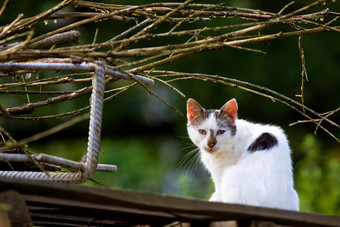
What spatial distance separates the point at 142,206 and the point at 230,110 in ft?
4.76

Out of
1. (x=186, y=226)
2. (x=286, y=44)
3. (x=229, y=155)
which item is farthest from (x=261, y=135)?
(x=286, y=44)

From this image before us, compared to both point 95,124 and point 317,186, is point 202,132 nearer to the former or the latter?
point 95,124

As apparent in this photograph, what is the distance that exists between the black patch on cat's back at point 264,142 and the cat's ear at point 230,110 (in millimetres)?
383

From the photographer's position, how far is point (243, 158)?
2.62 metres

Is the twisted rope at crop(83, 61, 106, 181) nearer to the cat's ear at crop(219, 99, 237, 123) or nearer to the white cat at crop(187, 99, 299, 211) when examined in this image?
the white cat at crop(187, 99, 299, 211)

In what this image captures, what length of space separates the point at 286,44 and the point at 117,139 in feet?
7.15

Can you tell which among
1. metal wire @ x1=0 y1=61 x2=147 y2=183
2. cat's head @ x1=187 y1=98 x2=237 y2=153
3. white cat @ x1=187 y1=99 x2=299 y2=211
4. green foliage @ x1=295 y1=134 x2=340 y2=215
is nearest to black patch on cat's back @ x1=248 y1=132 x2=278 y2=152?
white cat @ x1=187 y1=99 x2=299 y2=211

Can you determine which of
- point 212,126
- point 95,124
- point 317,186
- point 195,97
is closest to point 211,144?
point 212,126

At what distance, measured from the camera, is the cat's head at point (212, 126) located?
2895mm

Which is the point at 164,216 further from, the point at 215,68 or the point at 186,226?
the point at 215,68

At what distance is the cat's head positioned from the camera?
289 cm

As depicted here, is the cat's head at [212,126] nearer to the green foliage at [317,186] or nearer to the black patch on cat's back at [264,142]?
the black patch on cat's back at [264,142]

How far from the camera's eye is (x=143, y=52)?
1.71 metres

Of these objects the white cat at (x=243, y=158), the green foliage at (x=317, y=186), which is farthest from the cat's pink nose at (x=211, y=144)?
the green foliage at (x=317, y=186)
